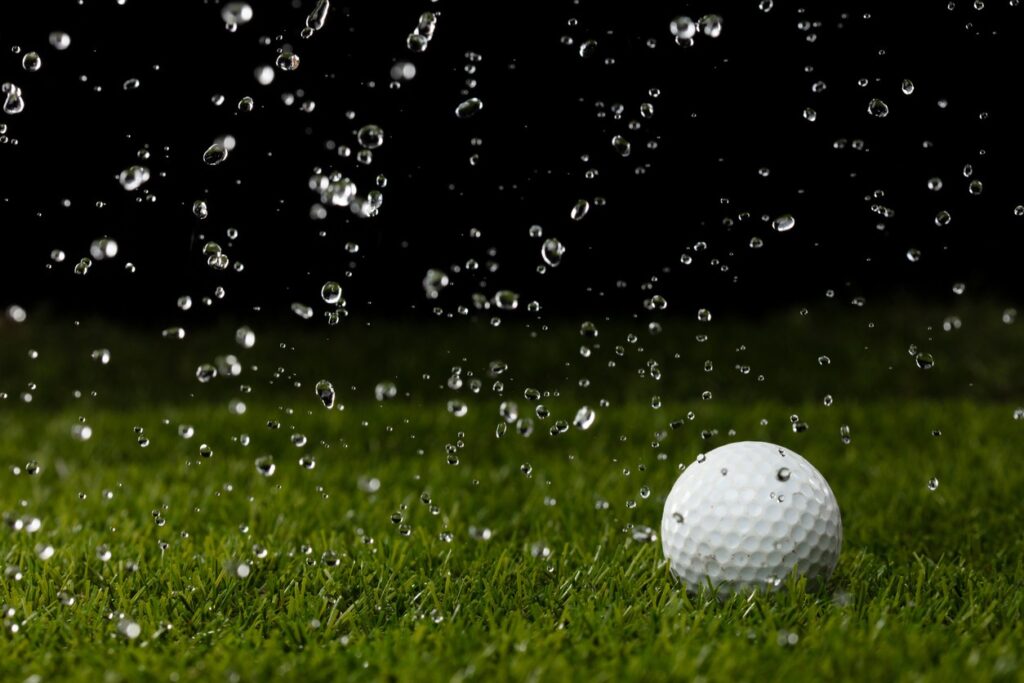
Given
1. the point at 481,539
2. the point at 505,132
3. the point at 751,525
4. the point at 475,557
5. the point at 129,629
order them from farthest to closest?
the point at 505,132 < the point at 481,539 < the point at 475,557 < the point at 751,525 < the point at 129,629

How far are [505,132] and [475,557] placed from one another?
376cm

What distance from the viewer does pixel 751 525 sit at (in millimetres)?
2320

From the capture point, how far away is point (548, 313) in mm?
8625

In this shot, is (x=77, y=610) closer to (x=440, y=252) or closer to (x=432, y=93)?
(x=432, y=93)

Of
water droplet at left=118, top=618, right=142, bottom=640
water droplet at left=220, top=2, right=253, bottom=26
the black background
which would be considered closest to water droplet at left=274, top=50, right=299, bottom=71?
water droplet at left=220, top=2, right=253, bottom=26

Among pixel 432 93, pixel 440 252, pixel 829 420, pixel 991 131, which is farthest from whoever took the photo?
pixel 991 131

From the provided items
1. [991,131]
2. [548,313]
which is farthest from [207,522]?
[991,131]

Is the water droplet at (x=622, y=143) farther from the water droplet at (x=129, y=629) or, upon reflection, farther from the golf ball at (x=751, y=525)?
the water droplet at (x=129, y=629)

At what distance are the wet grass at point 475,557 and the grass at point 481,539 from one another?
0.03 ft

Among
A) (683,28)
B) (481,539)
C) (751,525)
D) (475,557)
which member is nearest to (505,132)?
(683,28)

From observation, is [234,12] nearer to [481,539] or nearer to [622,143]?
[622,143]

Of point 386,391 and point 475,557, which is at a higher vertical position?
point 386,391

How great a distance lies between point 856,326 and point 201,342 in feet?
17.6

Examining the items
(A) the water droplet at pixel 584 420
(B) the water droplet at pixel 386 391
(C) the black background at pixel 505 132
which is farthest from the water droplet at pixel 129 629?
(C) the black background at pixel 505 132
